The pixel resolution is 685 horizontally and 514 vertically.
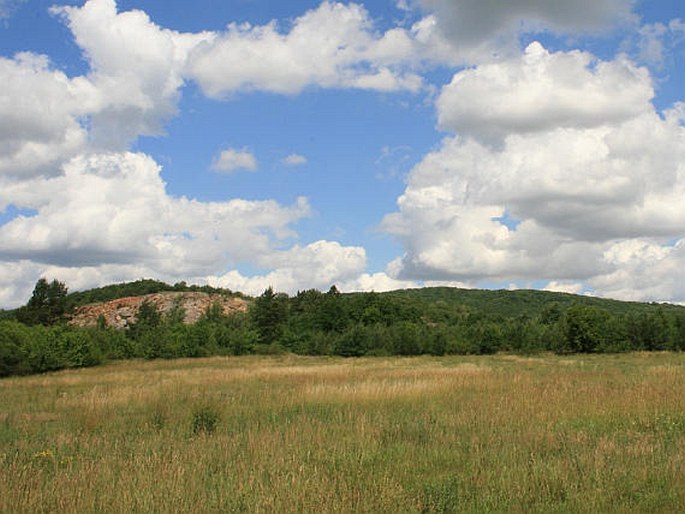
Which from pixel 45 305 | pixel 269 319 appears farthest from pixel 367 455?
pixel 45 305

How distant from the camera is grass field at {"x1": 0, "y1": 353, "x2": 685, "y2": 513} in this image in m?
5.87

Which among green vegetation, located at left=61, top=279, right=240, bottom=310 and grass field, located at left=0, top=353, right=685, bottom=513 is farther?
green vegetation, located at left=61, top=279, right=240, bottom=310

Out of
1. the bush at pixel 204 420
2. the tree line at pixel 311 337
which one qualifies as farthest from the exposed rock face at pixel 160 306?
the bush at pixel 204 420

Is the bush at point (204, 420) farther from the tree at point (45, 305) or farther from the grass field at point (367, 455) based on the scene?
the tree at point (45, 305)

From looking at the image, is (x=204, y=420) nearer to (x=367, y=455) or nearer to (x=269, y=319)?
(x=367, y=455)

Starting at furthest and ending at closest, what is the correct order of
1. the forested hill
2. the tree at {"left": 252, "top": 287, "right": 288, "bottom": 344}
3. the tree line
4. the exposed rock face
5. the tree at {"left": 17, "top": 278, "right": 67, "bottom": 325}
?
the forested hill < the exposed rock face < the tree at {"left": 252, "top": 287, "right": 288, "bottom": 344} < the tree at {"left": 17, "top": 278, "right": 67, "bottom": 325} < the tree line

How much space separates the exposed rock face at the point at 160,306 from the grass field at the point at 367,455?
122m

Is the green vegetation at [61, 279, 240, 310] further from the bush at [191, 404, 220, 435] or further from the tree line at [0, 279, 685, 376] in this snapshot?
the bush at [191, 404, 220, 435]

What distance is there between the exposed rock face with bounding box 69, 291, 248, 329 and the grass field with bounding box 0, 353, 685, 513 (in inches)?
4803

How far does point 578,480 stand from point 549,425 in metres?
3.47

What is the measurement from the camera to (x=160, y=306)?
140750 mm

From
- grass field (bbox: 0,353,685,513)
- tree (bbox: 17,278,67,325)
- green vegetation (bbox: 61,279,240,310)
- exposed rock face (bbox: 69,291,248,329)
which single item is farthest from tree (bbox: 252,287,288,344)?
green vegetation (bbox: 61,279,240,310)

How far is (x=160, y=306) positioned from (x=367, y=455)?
463 ft

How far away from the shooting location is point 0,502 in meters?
5.81
